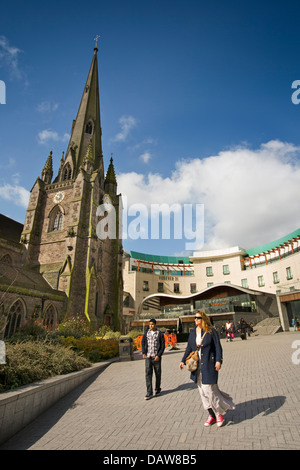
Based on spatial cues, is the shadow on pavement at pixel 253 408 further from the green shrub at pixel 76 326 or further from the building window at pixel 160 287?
the building window at pixel 160 287

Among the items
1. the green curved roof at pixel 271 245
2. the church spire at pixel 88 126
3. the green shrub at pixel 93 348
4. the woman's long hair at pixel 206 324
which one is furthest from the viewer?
the green curved roof at pixel 271 245

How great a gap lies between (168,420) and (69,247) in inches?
907

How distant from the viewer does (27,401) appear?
15.6ft

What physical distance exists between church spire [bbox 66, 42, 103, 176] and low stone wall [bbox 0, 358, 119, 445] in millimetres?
30099

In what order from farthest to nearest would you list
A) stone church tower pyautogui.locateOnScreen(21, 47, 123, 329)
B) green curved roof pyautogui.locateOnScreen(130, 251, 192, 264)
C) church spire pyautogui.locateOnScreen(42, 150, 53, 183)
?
1. green curved roof pyautogui.locateOnScreen(130, 251, 192, 264)
2. church spire pyautogui.locateOnScreen(42, 150, 53, 183)
3. stone church tower pyautogui.locateOnScreen(21, 47, 123, 329)

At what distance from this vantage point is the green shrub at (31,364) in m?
4.99

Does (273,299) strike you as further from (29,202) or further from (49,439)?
(49,439)

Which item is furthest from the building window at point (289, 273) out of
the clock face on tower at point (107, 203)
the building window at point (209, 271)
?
the clock face on tower at point (107, 203)

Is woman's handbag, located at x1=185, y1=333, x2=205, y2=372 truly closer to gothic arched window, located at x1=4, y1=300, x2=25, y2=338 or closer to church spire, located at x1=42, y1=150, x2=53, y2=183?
gothic arched window, located at x1=4, y1=300, x2=25, y2=338

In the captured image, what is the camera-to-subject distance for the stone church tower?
25383mm

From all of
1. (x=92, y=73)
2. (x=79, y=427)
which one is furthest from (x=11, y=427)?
(x=92, y=73)

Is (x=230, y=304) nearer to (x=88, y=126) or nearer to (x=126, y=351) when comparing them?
(x=126, y=351)

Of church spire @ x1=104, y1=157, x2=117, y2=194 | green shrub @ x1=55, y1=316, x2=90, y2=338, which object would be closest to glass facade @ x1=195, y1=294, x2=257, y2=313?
green shrub @ x1=55, y1=316, x2=90, y2=338

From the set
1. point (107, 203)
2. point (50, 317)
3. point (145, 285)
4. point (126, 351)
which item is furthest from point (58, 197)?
point (145, 285)
